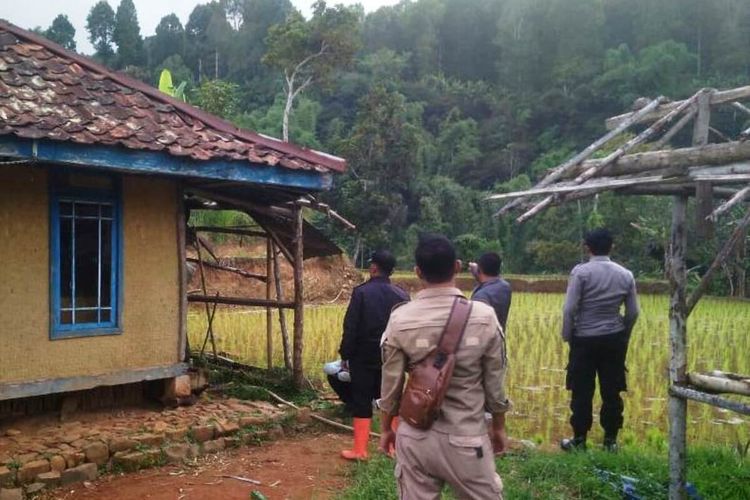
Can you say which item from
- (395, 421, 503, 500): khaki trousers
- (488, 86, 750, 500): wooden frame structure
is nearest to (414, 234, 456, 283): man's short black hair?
(395, 421, 503, 500): khaki trousers

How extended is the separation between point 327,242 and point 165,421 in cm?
338

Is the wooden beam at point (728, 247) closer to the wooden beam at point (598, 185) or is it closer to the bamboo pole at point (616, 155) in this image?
the wooden beam at point (598, 185)

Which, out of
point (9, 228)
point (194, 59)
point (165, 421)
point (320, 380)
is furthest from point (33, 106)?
point (194, 59)

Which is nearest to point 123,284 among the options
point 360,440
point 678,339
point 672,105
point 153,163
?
point 153,163

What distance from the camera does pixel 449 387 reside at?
3.02 m

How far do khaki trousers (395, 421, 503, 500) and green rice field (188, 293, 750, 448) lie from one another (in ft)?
12.7

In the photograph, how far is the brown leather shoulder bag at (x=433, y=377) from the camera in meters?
2.92

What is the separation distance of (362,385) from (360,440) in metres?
0.46

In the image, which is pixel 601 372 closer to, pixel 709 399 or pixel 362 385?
pixel 709 399

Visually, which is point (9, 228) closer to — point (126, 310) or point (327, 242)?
point (126, 310)

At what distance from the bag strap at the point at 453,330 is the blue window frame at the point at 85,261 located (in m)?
3.92

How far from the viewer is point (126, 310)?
20.3 feet

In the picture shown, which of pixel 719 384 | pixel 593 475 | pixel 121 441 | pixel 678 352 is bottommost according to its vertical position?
pixel 593 475

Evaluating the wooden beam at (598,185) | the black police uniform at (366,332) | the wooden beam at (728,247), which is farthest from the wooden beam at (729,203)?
the black police uniform at (366,332)
